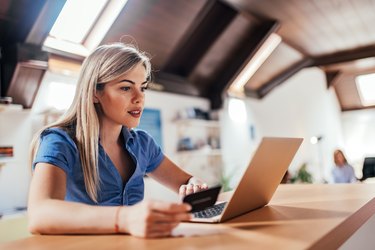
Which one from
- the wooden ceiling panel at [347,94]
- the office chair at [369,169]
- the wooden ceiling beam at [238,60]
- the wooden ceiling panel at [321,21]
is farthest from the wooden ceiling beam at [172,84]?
the wooden ceiling panel at [347,94]

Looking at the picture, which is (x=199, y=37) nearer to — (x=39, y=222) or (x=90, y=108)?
(x=90, y=108)

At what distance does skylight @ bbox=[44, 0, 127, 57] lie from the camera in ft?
10.7

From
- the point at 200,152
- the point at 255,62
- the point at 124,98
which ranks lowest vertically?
the point at 200,152

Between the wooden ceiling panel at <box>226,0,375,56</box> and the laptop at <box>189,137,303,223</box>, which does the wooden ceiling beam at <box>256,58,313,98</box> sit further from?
the laptop at <box>189,137,303,223</box>

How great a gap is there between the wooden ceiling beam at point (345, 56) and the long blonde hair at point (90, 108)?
5522 millimetres

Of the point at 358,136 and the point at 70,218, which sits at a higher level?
the point at 358,136

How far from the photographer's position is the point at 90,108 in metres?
1.08

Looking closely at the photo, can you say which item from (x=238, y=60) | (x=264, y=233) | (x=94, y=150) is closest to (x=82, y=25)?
(x=238, y=60)

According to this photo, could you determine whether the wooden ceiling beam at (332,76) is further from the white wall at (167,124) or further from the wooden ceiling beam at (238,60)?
the white wall at (167,124)

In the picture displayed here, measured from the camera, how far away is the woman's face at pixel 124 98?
1.10 metres

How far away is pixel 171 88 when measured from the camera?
181 inches

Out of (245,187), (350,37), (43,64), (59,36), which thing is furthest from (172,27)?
(245,187)

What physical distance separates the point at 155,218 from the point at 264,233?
0.71 ft

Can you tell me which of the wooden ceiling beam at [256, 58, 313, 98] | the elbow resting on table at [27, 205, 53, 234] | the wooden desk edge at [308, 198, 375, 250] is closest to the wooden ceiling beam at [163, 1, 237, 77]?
the wooden ceiling beam at [256, 58, 313, 98]
